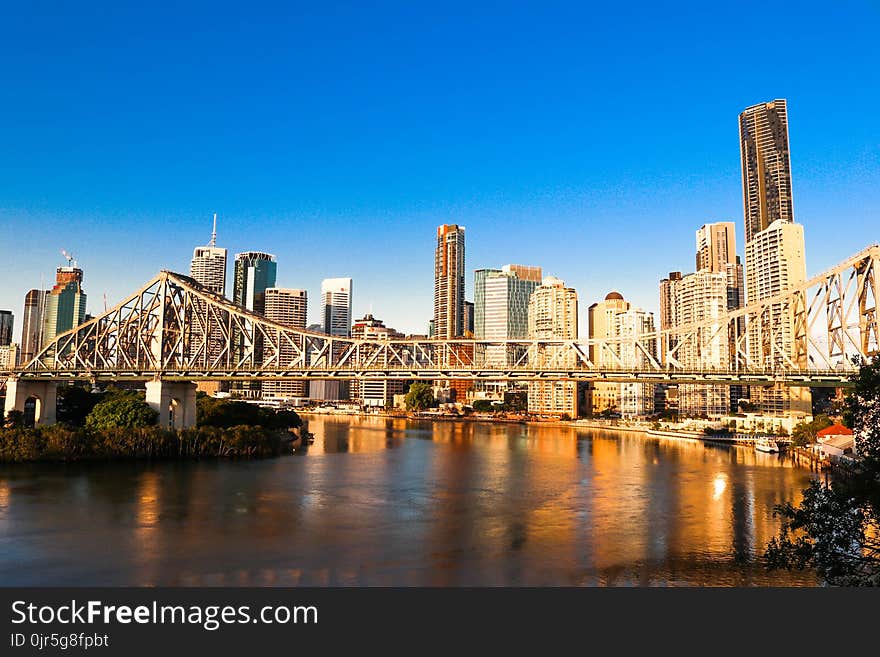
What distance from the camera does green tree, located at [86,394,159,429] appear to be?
153 feet

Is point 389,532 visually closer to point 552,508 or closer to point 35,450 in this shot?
point 552,508

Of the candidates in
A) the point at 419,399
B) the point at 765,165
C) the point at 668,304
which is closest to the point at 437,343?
the point at 419,399

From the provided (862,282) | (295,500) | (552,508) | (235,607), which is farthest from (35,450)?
(862,282)

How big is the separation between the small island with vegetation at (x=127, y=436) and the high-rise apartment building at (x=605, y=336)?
45.1 metres

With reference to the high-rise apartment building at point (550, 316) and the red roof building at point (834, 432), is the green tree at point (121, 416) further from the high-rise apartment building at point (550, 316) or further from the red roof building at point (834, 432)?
the high-rise apartment building at point (550, 316)

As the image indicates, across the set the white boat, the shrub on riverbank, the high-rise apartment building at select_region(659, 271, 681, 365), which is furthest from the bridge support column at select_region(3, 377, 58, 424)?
the high-rise apartment building at select_region(659, 271, 681, 365)

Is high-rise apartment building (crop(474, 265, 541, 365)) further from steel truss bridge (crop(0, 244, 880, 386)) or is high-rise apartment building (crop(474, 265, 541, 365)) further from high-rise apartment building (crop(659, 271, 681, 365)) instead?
steel truss bridge (crop(0, 244, 880, 386))

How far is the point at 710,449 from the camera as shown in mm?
64250

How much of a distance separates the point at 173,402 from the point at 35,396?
1212 centimetres

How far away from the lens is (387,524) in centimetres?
2581

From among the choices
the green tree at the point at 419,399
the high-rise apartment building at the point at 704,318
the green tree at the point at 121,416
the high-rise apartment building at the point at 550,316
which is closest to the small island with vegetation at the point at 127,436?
the green tree at the point at 121,416

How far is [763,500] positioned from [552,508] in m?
10.2

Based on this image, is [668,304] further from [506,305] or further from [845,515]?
[845,515]

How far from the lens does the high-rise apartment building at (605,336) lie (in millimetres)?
123500
